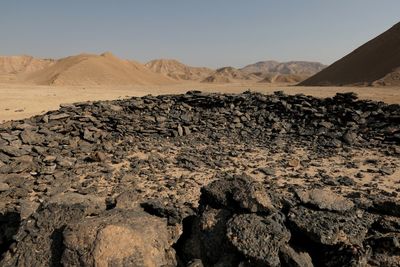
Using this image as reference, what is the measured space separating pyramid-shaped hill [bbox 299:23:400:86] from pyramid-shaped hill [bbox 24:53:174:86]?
32.1 m

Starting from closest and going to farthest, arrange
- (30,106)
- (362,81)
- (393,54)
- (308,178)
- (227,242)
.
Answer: (227,242), (308,178), (30,106), (362,81), (393,54)

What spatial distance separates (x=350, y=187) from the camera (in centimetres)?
809

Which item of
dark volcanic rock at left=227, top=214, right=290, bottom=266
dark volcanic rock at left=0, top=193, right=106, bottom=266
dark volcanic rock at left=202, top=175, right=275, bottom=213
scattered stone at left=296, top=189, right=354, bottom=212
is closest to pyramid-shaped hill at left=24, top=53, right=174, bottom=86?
dark volcanic rock at left=0, top=193, right=106, bottom=266

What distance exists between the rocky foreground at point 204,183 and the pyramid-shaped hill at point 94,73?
47.7 metres

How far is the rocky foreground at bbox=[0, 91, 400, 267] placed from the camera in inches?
165

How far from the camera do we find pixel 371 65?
1914 inches

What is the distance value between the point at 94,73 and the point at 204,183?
6009 centimetres

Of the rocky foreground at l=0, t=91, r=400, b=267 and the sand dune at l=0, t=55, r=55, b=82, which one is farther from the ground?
the sand dune at l=0, t=55, r=55, b=82

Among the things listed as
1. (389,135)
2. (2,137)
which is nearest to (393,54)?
(389,135)

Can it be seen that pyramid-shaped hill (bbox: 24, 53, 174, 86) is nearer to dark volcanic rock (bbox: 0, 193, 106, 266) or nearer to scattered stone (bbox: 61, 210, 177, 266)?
dark volcanic rock (bbox: 0, 193, 106, 266)

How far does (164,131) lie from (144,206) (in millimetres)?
6530

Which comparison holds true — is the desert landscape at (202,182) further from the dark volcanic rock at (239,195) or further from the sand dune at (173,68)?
the sand dune at (173,68)

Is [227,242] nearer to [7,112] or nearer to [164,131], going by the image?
[164,131]

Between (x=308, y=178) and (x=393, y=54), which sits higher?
(x=393, y=54)
